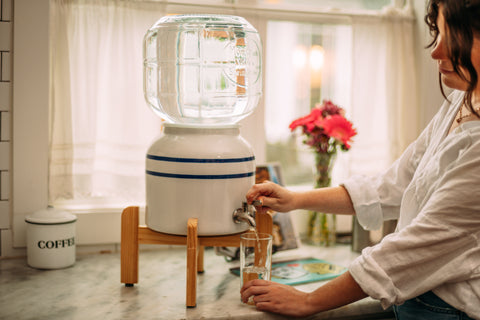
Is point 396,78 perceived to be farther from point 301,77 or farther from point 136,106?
point 136,106

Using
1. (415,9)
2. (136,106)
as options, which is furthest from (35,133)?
(415,9)

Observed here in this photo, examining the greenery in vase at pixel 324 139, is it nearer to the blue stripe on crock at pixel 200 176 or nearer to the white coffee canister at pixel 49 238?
the blue stripe on crock at pixel 200 176

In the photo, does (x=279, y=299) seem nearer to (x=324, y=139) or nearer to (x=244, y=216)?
(x=244, y=216)

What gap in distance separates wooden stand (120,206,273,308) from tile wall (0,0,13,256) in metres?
0.49

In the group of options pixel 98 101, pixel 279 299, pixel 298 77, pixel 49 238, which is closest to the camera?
pixel 279 299

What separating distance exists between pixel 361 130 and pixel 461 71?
99 cm

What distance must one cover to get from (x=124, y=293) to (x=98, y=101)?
26.1 inches

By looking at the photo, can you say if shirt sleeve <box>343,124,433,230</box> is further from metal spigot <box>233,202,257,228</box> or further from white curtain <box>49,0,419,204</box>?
white curtain <box>49,0,419,204</box>

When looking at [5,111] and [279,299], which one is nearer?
[279,299]

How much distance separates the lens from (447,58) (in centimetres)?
104

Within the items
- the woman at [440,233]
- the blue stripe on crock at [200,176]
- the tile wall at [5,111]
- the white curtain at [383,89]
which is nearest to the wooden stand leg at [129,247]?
the blue stripe on crock at [200,176]

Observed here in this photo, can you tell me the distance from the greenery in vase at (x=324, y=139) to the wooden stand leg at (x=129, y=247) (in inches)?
25.5

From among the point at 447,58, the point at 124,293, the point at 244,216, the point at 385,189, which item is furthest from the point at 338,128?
the point at 124,293

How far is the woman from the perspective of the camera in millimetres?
999
